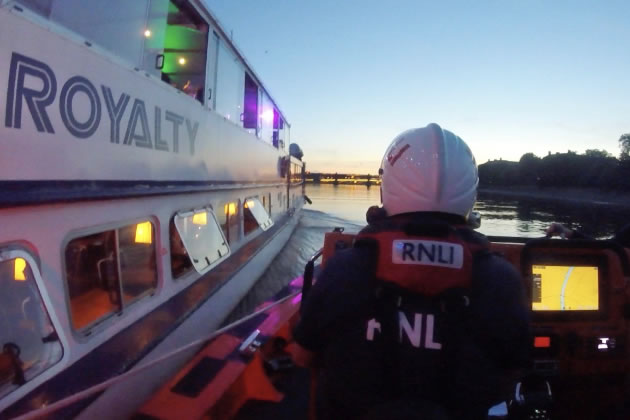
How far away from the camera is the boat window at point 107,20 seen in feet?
8.44

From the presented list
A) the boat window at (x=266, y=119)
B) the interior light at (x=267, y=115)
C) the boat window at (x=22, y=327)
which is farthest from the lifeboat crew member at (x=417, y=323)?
the interior light at (x=267, y=115)

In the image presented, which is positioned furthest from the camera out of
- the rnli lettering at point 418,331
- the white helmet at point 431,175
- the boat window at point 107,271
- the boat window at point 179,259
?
the boat window at point 179,259

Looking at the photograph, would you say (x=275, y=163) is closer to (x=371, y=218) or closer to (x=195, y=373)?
(x=195, y=373)

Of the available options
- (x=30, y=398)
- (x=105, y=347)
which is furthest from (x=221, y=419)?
(x=30, y=398)

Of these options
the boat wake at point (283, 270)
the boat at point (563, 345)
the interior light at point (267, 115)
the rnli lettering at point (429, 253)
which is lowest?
the boat wake at point (283, 270)

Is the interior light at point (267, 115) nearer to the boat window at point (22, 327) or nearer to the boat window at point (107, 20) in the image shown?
A: the boat window at point (107, 20)

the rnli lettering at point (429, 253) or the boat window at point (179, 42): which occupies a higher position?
the boat window at point (179, 42)

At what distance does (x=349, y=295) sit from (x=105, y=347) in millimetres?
2121

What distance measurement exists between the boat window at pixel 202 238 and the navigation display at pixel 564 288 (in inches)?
119

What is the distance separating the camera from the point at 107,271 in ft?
10.2

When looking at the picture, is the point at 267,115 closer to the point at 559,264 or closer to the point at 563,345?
the point at 559,264

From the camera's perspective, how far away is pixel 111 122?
2850mm

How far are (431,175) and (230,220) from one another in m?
5.12

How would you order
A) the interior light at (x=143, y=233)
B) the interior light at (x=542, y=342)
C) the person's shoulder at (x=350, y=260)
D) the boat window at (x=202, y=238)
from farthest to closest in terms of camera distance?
the boat window at (x=202, y=238)
the interior light at (x=143, y=233)
the interior light at (x=542, y=342)
the person's shoulder at (x=350, y=260)
